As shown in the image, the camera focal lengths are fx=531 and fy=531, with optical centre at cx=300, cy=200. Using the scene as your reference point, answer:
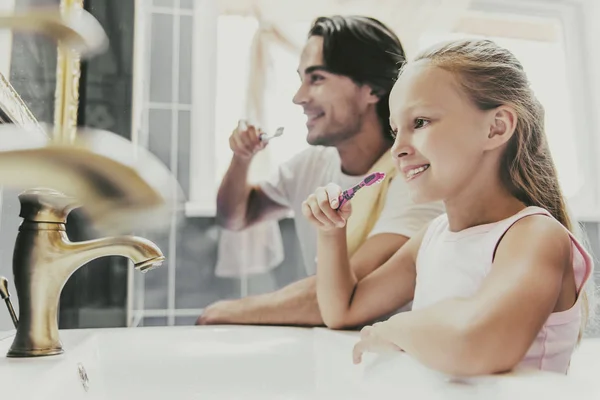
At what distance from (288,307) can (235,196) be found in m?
0.25

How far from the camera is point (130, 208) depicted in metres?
0.27

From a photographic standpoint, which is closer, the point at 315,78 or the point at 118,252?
the point at 118,252

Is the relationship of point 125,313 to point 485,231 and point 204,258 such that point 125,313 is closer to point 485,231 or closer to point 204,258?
point 204,258

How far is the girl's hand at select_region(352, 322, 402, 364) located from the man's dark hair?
0.51 m

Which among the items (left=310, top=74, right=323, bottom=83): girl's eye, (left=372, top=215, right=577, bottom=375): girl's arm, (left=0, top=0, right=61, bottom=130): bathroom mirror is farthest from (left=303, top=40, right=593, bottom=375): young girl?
(left=0, top=0, right=61, bottom=130): bathroom mirror

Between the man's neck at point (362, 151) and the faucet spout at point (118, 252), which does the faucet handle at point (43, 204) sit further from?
the man's neck at point (362, 151)

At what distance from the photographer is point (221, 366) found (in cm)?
87

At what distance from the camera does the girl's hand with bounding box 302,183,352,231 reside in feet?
2.67

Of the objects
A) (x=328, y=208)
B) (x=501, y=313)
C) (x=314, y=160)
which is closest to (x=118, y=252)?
(x=328, y=208)

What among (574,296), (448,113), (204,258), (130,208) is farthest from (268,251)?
(130,208)

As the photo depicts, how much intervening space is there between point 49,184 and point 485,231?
0.60 meters

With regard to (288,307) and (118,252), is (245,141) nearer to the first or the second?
(288,307)

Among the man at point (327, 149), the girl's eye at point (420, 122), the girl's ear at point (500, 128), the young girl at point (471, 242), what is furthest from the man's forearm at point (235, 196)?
the girl's ear at point (500, 128)

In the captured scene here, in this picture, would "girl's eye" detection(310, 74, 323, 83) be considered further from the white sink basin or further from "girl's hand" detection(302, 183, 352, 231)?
the white sink basin
